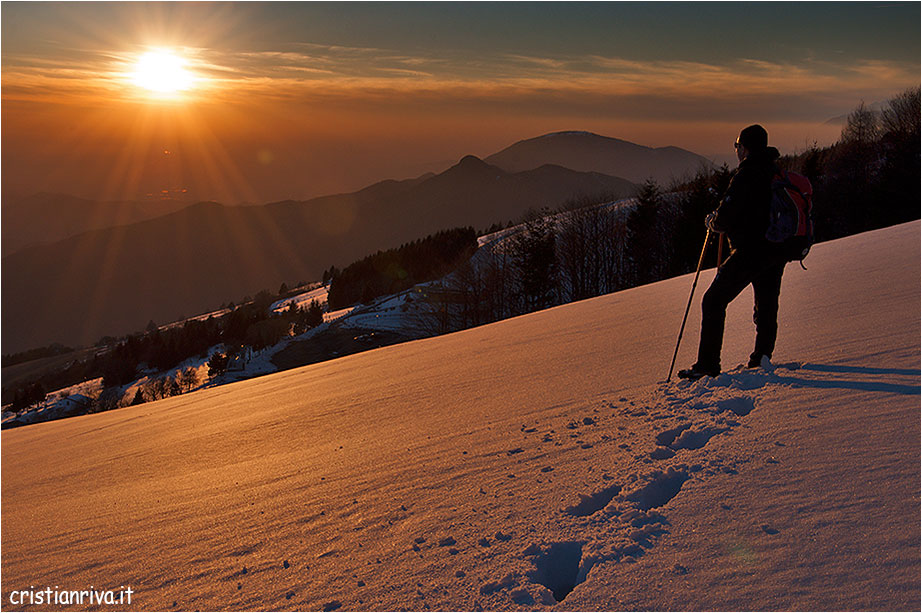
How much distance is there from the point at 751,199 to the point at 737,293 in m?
0.69

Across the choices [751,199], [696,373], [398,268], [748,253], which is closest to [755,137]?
[751,199]

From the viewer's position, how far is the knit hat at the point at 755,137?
4.37 m

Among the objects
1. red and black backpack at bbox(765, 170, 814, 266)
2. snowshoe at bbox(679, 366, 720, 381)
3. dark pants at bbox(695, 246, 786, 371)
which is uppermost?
red and black backpack at bbox(765, 170, 814, 266)

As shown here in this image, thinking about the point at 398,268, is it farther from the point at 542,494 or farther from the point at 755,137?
the point at 542,494

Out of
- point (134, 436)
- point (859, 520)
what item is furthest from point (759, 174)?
point (134, 436)

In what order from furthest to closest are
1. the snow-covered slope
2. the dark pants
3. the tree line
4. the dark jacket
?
1. the tree line
2. the dark pants
3. the dark jacket
4. the snow-covered slope

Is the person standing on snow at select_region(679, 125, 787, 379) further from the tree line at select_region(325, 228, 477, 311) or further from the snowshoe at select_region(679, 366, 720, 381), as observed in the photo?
the tree line at select_region(325, 228, 477, 311)

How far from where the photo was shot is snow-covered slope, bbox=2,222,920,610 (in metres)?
2.35

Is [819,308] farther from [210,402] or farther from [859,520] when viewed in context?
[210,402]

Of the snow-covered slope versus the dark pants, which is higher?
the dark pants

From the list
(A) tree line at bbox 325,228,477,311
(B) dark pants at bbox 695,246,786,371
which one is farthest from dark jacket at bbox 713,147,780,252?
(A) tree line at bbox 325,228,477,311

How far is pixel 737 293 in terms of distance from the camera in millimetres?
4504

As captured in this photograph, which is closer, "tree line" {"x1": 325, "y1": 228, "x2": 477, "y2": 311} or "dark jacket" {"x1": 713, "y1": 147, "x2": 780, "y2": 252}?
"dark jacket" {"x1": 713, "y1": 147, "x2": 780, "y2": 252}

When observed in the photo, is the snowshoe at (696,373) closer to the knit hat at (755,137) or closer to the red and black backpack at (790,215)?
the red and black backpack at (790,215)
